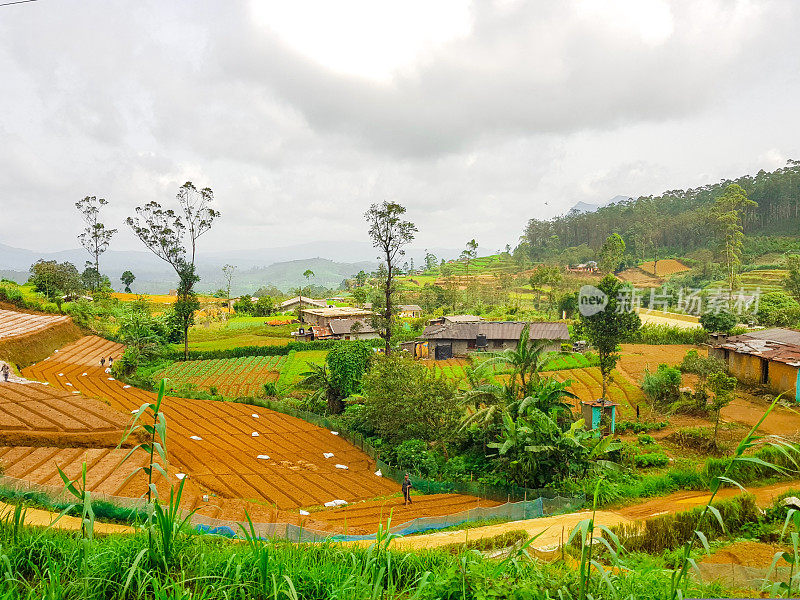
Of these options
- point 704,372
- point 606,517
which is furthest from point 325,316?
point 606,517

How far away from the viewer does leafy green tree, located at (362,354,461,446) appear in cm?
1750

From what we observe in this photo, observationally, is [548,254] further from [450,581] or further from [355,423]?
[450,581]

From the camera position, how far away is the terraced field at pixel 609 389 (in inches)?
880

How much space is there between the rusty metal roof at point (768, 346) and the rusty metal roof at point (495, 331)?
14.8 metres

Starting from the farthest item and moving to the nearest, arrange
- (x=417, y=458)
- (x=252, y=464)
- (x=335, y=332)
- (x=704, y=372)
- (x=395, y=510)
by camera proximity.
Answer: (x=335, y=332) < (x=704, y=372) < (x=252, y=464) < (x=417, y=458) < (x=395, y=510)

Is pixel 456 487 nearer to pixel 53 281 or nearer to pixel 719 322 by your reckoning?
pixel 719 322

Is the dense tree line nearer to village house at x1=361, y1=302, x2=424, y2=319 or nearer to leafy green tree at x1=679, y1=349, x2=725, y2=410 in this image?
village house at x1=361, y1=302, x2=424, y2=319

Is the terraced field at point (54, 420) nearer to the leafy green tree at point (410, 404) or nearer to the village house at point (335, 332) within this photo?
the leafy green tree at point (410, 404)

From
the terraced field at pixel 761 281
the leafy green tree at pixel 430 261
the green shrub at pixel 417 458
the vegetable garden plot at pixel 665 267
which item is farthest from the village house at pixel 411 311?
the leafy green tree at pixel 430 261

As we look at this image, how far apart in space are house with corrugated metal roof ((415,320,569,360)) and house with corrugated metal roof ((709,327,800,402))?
1492 cm

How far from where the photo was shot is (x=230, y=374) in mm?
34406

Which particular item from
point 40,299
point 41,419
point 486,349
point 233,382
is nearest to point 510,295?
point 486,349

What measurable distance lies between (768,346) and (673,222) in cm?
6731

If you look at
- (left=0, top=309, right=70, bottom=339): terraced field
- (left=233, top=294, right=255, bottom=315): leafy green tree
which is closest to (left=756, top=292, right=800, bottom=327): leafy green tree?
(left=0, top=309, right=70, bottom=339): terraced field
